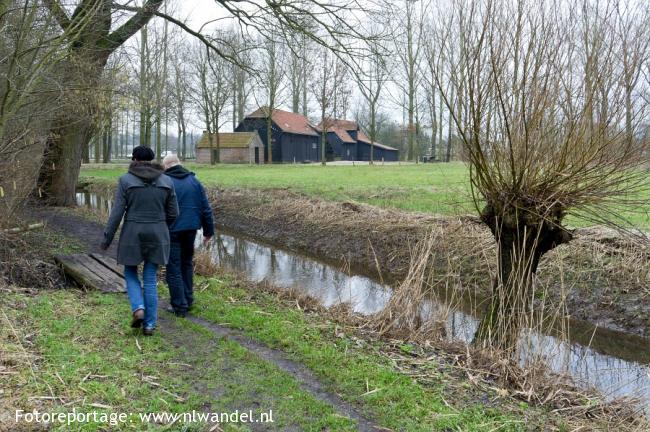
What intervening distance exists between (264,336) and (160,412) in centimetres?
189

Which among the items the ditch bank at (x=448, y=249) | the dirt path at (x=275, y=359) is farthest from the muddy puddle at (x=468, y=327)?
the dirt path at (x=275, y=359)

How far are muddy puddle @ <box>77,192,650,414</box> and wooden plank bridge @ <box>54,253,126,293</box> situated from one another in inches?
111

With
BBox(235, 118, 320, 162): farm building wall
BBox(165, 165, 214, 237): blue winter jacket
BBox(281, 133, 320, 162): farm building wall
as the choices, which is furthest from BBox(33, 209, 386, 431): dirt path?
BBox(281, 133, 320, 162): farm building wall

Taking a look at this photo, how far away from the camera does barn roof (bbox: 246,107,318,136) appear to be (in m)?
52.1

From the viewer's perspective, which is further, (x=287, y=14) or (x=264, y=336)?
(x=287, y=14)

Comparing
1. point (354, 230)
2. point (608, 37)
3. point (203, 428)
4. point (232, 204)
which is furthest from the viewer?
point (232, 204)

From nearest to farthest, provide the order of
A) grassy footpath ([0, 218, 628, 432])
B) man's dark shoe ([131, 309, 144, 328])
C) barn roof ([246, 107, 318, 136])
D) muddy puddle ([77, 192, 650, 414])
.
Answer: grassy footpath ([0, 218, 628, 432])
man's dark shoe ([131, 309, 144, 328])
muddy puddle ([77, 192, 650, 414])
barn roof ([246, 107, 318, 136])

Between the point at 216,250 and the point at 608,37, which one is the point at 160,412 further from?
the point at 216,250

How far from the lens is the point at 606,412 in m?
4.48

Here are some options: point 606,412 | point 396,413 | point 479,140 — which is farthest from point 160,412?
point 479,140

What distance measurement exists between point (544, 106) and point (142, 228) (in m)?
4.33

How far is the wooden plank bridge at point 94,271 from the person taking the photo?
6903 millimetres

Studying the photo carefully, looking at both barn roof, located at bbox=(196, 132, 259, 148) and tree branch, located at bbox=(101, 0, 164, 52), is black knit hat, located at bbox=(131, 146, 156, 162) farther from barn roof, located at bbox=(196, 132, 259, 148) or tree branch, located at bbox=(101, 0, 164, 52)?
barn roof, located at bbox=(196, 132, 259, 148)

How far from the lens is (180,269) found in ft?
20.0
